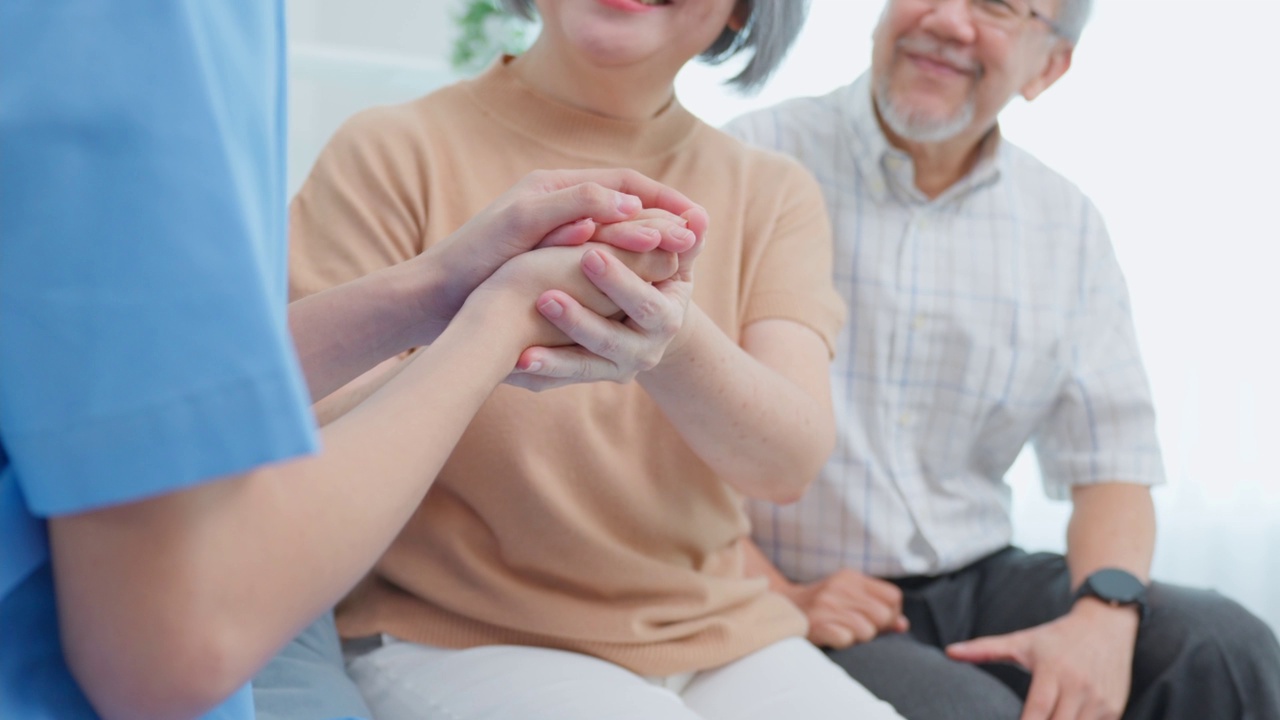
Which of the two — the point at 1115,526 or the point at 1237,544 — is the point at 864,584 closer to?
the point at 1115,526

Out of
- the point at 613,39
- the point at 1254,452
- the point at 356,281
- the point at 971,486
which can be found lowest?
the point at 1254,452

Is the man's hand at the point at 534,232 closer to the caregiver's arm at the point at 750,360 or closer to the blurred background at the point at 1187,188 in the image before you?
the caregiver's arm at the point at 750,360

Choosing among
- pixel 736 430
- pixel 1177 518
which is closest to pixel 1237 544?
pixel 1177 518

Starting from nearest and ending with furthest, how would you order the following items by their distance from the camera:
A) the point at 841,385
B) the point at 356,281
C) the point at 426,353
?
the point at 426,353 → the point at 356,281 → the point at 841,385

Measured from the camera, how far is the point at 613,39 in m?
1.21

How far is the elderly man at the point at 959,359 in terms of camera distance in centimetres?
163

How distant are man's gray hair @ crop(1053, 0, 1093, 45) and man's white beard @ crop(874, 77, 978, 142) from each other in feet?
0.67

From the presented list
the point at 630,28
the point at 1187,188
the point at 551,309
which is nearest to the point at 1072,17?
the point at 630,28

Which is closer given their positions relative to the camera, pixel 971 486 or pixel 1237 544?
pixel 971 486

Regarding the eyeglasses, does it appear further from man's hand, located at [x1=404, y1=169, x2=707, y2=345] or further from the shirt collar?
man's hand, located at [x1=404, y1=169, x2=707, y2=345]

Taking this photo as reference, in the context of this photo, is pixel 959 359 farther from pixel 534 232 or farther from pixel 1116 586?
pixel 534 232

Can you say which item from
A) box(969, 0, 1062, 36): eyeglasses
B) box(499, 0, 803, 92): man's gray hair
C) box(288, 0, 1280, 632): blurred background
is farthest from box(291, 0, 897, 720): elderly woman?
box(288, 0, 1280, 632): blurred background

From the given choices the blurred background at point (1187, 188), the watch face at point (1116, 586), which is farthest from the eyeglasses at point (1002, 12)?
the blurred background at point (1187, 188)

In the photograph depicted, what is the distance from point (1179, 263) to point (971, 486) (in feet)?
5.16
